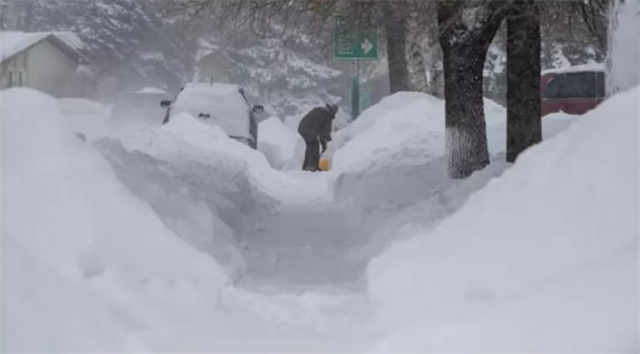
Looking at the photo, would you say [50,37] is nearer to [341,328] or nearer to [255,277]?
[255,277]

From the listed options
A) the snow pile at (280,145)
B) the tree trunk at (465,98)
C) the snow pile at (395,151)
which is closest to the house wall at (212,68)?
the snow pile at (280,145)

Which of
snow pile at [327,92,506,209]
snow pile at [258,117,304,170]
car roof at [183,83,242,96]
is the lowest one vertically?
snow pile at [258,117,304,170]

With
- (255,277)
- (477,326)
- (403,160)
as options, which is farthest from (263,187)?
(477,326)

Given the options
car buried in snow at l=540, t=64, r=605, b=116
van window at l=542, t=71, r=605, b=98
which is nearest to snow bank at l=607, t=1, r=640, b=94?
car buried in snow at l=540, t=64, r=605, b=116

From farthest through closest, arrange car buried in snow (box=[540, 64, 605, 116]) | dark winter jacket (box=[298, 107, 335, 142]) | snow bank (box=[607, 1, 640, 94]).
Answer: car buried in snow (box=[540, 64, 605, 116])
dark winter jacket (box=[298, 107, 335, 142])
snow bank (box=[607, 1, 640, 94])

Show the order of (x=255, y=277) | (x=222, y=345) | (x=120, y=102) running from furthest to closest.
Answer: (x=120, y=102) → (x=255, y=277) → (x=222, y=345)

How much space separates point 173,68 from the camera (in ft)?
91.4

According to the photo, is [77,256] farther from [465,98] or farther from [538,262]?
[465,98]

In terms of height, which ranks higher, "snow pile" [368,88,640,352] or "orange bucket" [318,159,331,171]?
"snow pile" [368,88,640,352]

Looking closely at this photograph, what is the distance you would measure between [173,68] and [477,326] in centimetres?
2355

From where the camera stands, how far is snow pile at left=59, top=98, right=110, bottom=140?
11477 mm

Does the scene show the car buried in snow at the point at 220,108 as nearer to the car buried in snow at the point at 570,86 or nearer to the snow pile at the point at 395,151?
the snow pile at the point at 395,151

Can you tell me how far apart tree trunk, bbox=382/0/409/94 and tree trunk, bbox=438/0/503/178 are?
953 mm

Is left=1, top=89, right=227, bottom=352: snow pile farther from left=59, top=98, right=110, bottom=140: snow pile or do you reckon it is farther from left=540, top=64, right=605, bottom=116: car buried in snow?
left=540, top=64, right=605, bottom=116: car buried in snow
